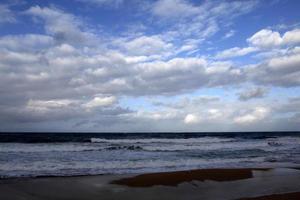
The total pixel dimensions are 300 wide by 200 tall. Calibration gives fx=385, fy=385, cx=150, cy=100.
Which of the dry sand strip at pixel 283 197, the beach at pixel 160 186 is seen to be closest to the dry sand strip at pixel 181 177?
the beach at pixel 160 186

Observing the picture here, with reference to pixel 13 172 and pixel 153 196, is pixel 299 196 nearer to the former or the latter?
pixel 153 196

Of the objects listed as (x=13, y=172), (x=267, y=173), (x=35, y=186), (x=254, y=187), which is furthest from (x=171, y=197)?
(x=13, y=172)

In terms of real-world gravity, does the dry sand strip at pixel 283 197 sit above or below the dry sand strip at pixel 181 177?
below

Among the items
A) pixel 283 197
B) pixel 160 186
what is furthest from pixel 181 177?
pixel 283 197

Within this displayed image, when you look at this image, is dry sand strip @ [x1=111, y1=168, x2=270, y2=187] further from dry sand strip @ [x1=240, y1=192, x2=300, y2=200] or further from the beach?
dry sand strip @ [x1=240, y1=192, x2=300, y2=200]

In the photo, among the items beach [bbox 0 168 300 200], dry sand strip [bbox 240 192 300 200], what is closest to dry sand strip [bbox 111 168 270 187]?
beach [bbox 0 168 300 200]

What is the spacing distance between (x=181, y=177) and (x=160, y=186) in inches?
68.1

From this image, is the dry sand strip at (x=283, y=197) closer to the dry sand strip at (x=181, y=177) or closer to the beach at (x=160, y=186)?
the beach at (x=160, y=186)

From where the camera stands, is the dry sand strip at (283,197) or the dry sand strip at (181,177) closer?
the dry sand strip at (283,197)

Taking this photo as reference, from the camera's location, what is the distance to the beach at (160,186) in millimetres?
11250

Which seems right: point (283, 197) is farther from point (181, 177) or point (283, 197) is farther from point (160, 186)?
point (181, 177)

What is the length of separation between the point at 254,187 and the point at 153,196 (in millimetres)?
3663

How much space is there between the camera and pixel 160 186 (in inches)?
502

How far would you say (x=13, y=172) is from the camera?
1605 centimetres
